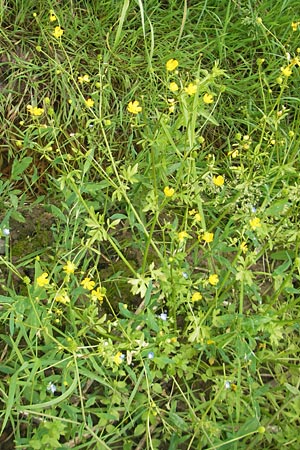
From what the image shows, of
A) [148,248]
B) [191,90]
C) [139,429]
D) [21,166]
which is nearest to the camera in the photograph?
[191,90]

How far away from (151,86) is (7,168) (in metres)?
0.57

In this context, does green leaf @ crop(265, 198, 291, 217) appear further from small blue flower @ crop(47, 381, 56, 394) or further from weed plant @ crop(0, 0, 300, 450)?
small blue flower @ crop(47, 381, 56, 394)

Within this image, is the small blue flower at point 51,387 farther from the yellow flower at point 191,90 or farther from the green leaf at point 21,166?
the yellow flower at point 191,90

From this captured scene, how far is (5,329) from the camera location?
68.4 inches

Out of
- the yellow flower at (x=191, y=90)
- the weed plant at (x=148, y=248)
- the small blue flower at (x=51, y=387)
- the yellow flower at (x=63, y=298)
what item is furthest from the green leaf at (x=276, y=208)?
the small blue flower at (x=51, y=387)

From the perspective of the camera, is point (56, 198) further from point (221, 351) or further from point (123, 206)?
point (221, 351)

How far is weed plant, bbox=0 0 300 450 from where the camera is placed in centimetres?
155

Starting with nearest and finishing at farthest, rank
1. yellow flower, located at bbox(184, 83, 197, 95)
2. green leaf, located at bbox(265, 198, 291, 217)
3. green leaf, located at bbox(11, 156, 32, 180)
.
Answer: yellow flower, located at bbox(184, 83, 197, 95)
green leaf, located at bbox(265, 198, 291, 217)
green leaf, located at bbox(11, 156, 32, 180)

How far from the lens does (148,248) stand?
1.73 meters

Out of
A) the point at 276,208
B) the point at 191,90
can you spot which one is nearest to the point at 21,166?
the point at 191,90

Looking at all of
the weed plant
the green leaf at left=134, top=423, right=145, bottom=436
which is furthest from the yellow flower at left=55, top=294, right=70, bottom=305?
the green leaf at left=134, top=423, right=145, bottom=436

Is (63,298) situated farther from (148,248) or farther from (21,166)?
(21,166)

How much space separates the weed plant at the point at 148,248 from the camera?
5.10 ft

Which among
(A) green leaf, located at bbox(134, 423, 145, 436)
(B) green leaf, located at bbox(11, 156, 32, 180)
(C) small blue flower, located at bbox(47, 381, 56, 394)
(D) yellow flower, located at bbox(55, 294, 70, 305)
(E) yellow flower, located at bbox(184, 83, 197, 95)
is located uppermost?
(E) yellow flower, located at bbox(184, 83, 197, 95)
